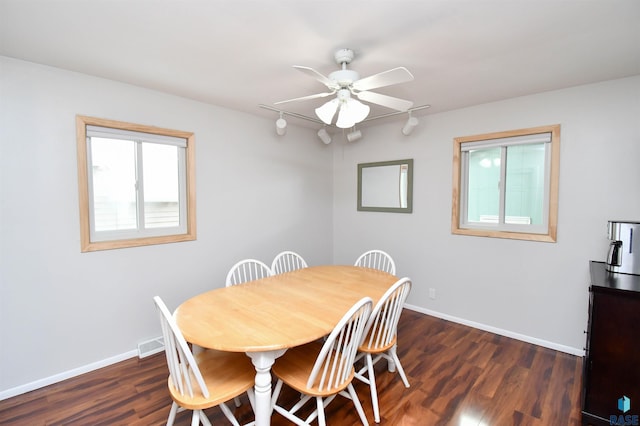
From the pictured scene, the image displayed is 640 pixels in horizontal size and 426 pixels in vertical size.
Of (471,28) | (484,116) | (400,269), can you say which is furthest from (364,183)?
(471,28)

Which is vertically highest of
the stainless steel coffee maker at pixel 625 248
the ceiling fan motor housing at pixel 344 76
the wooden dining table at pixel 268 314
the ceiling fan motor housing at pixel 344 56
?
the ceiling fan motor housing at pixel 344 56

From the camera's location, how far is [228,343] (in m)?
1.40

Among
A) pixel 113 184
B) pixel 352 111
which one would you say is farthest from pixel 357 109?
pixel 113 184

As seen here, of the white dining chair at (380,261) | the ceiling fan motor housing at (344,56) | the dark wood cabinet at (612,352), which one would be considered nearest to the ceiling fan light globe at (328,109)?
the ceiling fan motor housing at (344,56)

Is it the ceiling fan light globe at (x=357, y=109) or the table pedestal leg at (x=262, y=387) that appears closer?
the table pedestal leg at (x=262, y=387)

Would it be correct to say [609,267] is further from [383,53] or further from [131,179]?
[131,179]

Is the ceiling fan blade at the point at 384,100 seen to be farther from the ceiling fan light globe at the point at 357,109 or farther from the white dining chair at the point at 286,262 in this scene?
the white dining chair at the point at 286,262

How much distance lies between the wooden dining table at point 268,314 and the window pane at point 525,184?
1550mm

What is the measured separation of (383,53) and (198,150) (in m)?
1.97

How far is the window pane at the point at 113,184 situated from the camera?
2.43m

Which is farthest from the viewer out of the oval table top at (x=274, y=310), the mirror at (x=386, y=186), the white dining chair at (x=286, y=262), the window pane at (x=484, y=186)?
the mirror at (x=386, y=186)

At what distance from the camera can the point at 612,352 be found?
5.67 ft

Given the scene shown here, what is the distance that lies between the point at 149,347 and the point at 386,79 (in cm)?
289

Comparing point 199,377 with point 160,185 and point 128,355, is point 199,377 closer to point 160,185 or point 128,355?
point 128,355
